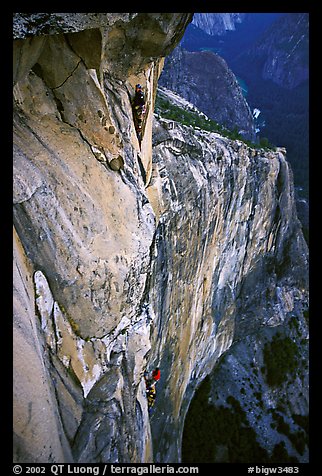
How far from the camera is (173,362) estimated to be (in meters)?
11.9

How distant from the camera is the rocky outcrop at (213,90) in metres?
40.9

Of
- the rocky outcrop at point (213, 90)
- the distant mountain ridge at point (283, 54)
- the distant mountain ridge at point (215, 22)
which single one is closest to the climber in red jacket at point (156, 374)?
the rocky outcrop at point (213, 90)

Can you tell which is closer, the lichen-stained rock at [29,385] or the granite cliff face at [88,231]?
the lichen-stained rock at [29,385]

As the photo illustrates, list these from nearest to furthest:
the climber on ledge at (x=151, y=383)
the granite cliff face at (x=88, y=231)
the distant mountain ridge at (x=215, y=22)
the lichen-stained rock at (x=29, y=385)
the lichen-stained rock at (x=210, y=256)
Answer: the lichen-stained rock at (x=29, y=385) → the granite cliff face at (x=88, y=231) → the climber on ledge at (x=151, y=383) → the lichen-stained rock at (x=210, y=256) → the distant mountain ridge at (x=215, y=22)

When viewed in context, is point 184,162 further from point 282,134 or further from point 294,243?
point 282,134

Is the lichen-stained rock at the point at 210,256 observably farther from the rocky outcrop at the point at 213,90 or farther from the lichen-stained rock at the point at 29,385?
the rocky outcrop at the point at 213,90

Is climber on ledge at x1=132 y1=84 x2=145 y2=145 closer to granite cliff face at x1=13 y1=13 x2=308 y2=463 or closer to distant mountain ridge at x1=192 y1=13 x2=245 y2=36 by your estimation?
granite cliff face at x1=13 y1=13 x2=308 y2=463

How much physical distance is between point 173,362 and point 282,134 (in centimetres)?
5490

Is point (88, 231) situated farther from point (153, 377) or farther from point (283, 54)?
point (283, 54)

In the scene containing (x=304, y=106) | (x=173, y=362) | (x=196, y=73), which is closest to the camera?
(x=173, y=362)

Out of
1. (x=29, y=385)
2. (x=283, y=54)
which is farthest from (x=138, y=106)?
(x=283, y=54)

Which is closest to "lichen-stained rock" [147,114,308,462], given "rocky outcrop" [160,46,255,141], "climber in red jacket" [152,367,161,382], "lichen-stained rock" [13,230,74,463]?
"climber in red jacket" [152,367,161,382]

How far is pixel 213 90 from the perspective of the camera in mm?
42875
